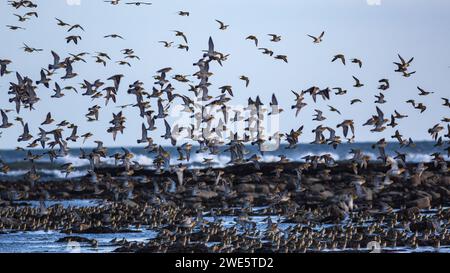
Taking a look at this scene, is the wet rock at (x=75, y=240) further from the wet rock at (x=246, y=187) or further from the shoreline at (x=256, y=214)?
the wet rock at (x=246, y=187)

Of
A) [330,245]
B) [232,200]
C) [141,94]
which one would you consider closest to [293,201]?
[232,200]

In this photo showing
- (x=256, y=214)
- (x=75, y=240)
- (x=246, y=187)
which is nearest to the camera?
(x=75, y=240)

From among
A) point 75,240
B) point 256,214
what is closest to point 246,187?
point 256,214

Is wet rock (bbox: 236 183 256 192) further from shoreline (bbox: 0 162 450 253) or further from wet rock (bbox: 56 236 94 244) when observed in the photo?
wet rock (bbox: 56 236 94 244)

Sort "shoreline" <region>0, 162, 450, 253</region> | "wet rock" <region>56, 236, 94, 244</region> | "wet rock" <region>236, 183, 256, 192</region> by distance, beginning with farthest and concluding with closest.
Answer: "wet rock" <region>236, 183, 256, 192</region> → "wet rock" <region>56, 236, 94, 244</region> → "shoreline" <region>0, 162, 450, 253</region>

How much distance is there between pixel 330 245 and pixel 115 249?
268 inches

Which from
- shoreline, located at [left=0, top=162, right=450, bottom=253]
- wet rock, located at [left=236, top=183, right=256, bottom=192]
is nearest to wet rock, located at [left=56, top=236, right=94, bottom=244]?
shoreline, located at [left=0, top=162, right=450, bottom=253]

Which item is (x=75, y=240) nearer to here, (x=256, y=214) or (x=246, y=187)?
(x=256, y=214)

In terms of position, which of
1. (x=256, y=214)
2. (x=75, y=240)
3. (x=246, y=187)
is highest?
(x=75, y=240)

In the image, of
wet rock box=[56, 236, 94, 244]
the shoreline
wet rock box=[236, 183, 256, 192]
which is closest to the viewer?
the shoreline

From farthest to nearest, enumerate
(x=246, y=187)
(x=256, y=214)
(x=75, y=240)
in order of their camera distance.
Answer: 1. (x=246, y=187)
2. (x=256, y=214)
3. (x=75, y=240)
